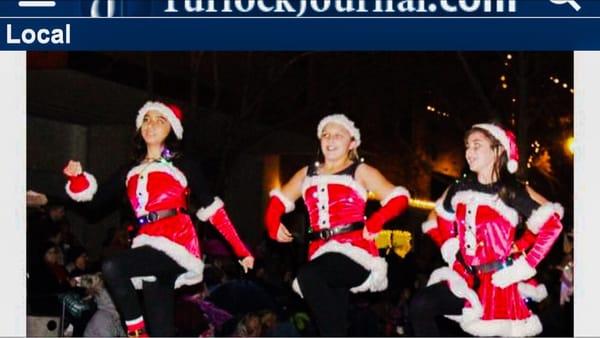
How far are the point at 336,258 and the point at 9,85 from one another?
252 cm

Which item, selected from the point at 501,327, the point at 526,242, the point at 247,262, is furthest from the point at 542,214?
the point at 247,262

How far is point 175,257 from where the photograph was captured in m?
7.38

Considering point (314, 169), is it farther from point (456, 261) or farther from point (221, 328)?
point (221, 328)

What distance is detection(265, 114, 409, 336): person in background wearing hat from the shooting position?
7.31 meters

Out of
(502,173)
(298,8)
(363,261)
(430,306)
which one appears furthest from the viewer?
(363,261)

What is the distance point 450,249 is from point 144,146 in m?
2.20

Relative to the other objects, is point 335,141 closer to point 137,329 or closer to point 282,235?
point 282,235

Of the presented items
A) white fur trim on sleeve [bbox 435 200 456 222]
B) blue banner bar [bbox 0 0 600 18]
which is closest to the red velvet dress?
white fur trim on sleeve [bbox 435 200 456 222]

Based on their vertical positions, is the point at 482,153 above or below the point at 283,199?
above

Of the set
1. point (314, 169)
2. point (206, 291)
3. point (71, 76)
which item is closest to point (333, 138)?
point (314, 169)

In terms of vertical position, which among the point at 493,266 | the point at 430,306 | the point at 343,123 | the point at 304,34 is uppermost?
the point at 304,34

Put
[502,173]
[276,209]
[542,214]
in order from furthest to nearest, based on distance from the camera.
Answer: [276,209], [502,173], [542,214]

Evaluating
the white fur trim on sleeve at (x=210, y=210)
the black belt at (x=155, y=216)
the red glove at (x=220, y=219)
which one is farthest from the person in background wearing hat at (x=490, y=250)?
the black belt at (x=155, y=216)

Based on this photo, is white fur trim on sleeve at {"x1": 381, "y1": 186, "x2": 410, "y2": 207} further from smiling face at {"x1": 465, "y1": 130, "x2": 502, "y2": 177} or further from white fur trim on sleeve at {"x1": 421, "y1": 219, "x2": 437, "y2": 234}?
smiling face at {"x1": 465, "y1": 130, "x2": 502, "y2": 177}
